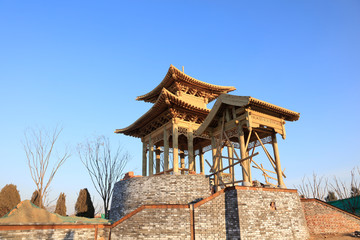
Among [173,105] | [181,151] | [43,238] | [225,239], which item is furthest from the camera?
[181,151]

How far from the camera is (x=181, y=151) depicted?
21.1m

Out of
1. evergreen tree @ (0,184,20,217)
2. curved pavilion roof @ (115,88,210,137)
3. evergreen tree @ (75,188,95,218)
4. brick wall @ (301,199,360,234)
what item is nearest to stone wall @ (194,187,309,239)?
brick wall @ (301,199,360,234)

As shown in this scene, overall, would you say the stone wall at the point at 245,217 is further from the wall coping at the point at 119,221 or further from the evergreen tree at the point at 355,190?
the evergreen tree at the point at 355,190

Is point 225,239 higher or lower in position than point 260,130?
lower

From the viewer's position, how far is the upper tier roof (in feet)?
59.4

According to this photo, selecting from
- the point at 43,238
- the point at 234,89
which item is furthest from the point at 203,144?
the point at 43,238

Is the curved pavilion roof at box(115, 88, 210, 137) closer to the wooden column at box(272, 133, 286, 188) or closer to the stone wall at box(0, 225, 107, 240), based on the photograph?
the wooden column at box(272, 133, 286, 188)

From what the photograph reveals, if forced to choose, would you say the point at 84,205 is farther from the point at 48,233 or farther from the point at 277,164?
the point at 277,164

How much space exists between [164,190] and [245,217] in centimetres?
460

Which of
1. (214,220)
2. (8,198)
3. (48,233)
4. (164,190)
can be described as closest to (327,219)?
(214,220)

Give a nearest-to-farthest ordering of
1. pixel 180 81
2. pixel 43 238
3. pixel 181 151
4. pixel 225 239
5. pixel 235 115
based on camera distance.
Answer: pixel 43 238 < pixel 225 239 < pixel 235 115 < pixel 180 81 < pixel 181 151

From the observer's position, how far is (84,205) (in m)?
22.4

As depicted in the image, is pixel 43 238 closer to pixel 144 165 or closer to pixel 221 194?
pixel 221 194

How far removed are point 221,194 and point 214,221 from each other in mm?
1115
